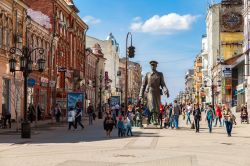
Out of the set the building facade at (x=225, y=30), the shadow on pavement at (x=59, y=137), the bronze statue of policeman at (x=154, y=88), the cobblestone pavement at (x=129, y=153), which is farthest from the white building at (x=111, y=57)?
the cobblestone pavement at (x=129, y=153)

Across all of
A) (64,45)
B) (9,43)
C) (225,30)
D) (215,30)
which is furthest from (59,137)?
(215,30)

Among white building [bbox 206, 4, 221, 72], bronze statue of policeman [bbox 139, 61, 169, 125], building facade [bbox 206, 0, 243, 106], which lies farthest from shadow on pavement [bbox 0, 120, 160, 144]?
white building [bbox 206, 4, 221, 72]

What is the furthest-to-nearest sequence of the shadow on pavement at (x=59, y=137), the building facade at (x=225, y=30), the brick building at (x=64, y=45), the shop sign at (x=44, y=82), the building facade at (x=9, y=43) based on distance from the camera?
the building facade at (x=225, y=30) → the brick building at (x=64, y=45) → the shop sign at (x=44, y=82) → the building facade at (x=9, y=43) → the shadow on pavement at (x=59, y=137)

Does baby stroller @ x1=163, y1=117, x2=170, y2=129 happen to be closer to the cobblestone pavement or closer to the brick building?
the cobblestone pavement

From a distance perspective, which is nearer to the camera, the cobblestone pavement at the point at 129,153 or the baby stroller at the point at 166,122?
the cobblestone pavement at the point at 129,153

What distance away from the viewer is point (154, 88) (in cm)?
2902

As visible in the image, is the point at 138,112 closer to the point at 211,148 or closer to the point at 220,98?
the point at 211,148

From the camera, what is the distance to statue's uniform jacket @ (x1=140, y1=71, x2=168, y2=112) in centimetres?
2900

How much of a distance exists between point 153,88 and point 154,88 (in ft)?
0.21

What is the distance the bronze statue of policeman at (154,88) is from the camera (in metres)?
29.0

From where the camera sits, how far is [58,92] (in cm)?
5247

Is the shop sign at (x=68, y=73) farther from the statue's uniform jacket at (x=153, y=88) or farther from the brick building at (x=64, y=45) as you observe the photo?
the statue's uniform jacket at (x=153, y=88)

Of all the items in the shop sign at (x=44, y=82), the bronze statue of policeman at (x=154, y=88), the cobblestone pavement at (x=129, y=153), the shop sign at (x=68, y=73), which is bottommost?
the cobblestone pavement at (x=129, y=153)

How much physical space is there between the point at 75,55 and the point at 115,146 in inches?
1903
